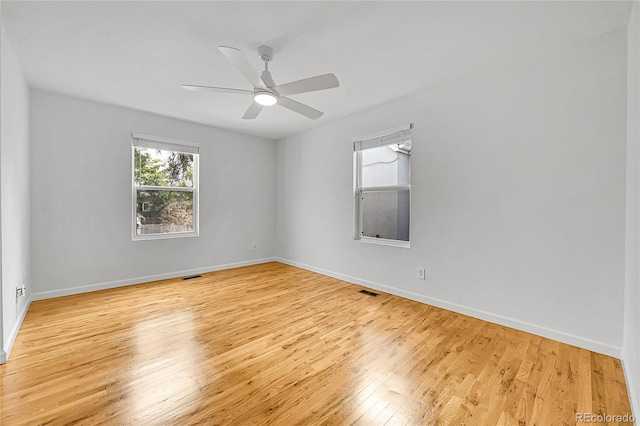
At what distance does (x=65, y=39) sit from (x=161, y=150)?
2126mm

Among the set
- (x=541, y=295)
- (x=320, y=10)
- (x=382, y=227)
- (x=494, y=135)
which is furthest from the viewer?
(x=382, y=227)

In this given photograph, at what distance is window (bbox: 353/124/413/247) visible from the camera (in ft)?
11.9

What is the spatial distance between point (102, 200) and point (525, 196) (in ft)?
16.4

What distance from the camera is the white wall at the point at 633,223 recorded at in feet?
5.23

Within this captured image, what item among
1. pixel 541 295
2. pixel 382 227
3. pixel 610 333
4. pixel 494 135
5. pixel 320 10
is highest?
pixel 320 10

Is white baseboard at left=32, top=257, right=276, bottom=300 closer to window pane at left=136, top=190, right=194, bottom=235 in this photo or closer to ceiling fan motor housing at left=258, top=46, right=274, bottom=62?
window pane at left=136, top=190, right=194, bottom=235

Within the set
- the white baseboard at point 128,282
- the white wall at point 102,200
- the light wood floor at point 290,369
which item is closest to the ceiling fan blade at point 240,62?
the light wood floor at point 290,369

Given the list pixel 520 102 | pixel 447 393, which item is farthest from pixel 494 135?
pixel 447 393

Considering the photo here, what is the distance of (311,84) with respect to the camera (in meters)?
2.24

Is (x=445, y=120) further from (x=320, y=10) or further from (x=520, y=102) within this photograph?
(x=320, y=10)

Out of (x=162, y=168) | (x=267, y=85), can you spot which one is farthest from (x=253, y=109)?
(x=162, y=168)

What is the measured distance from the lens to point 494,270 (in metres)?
2.75

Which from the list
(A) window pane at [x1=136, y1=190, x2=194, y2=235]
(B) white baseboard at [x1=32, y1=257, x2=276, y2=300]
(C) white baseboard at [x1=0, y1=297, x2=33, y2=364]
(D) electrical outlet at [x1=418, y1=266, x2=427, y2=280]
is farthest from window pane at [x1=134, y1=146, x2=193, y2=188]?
(D) electrical outlet at [x1=418, y1=266, x2=427, y2=280]

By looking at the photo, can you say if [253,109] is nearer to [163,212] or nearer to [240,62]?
[240,62]
